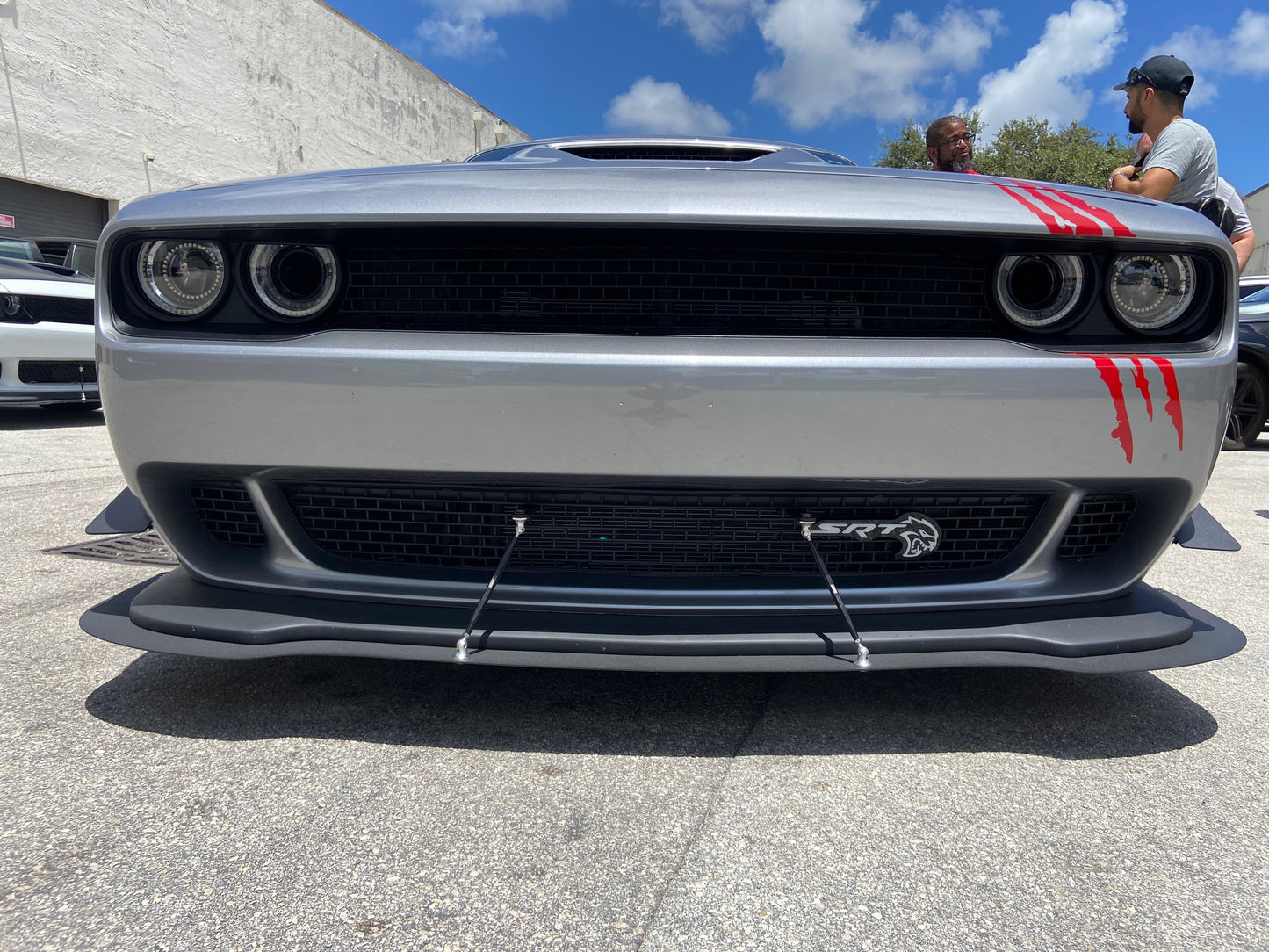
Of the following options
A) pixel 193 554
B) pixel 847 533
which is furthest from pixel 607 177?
pixel 193 554

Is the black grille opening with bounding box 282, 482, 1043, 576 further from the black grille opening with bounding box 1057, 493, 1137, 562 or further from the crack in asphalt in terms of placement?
the crack in asphalt

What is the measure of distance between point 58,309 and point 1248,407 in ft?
28.6

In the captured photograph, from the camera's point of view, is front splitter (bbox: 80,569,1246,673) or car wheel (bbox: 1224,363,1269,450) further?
car wheel (bbox: 1224,363,1269,450)

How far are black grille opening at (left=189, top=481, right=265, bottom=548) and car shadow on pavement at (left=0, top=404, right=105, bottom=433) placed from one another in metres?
5.21

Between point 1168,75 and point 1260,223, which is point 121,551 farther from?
point 1260,223

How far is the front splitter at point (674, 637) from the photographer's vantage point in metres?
1.40

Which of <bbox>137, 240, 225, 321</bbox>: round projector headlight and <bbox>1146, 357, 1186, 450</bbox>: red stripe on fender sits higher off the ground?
<bbox>137, 240, 225, 321</bbox>: round projector headlight

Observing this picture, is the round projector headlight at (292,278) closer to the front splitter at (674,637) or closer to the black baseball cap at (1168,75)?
the front splitter at (674,637)

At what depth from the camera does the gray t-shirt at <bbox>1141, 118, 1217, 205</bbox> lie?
102 inches

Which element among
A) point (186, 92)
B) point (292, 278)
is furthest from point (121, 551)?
point (186, 92)

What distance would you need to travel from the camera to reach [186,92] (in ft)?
49.6

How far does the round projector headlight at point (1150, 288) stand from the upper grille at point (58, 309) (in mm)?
6569

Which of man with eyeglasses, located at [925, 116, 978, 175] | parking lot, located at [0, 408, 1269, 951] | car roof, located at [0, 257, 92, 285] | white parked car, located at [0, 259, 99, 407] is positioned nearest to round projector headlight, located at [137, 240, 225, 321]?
parking lot, located at [0, 408, 1269, 951]

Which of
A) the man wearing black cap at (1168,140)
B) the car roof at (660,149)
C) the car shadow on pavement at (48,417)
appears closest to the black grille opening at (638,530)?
the car roof at (660,149)
